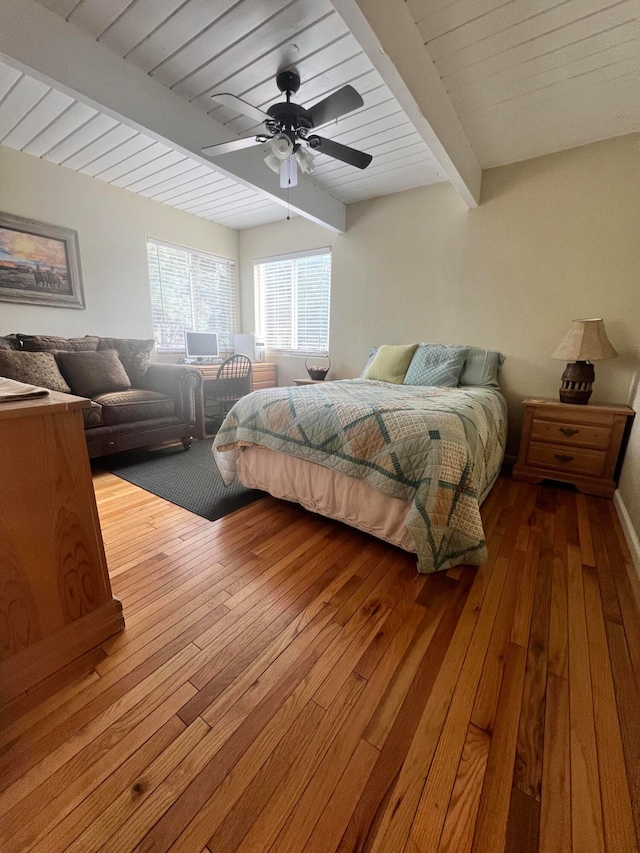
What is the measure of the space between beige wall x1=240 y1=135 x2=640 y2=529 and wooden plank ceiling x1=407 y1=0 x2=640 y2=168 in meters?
0.31

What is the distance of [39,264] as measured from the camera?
9.70 ft

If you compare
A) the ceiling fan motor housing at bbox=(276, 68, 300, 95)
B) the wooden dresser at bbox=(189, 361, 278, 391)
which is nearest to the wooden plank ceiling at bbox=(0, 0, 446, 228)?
the ceiling fan motor housing at bbox=(276, 68, 300, 95)

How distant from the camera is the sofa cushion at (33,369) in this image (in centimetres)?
241

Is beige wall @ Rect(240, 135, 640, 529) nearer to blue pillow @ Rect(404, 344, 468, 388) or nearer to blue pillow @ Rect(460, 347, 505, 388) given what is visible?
blue pillow @ Rect(460, 347, 505, 388)

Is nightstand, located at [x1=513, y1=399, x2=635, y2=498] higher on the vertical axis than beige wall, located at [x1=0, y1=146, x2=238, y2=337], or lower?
lower

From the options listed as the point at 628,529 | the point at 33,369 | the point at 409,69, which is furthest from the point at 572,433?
the point at 33,369

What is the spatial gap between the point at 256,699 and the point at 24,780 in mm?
542

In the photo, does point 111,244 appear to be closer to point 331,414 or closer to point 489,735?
point 331,414

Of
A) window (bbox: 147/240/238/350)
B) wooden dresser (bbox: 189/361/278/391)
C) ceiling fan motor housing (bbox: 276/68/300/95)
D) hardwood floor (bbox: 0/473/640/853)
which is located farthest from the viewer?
wooden dresser (bbox: 189/361/278/391)

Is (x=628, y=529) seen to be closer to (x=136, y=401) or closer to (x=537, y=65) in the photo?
(x=537, y=65)

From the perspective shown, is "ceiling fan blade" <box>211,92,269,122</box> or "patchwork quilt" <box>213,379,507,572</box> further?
"ceiling fan blade" <box>211,92,269,122</box>

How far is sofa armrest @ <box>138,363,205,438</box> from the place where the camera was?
310 cm

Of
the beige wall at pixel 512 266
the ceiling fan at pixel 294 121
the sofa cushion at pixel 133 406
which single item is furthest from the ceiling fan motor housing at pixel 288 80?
the sofa cushion at pixel 133 406

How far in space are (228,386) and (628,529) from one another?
354 cm
